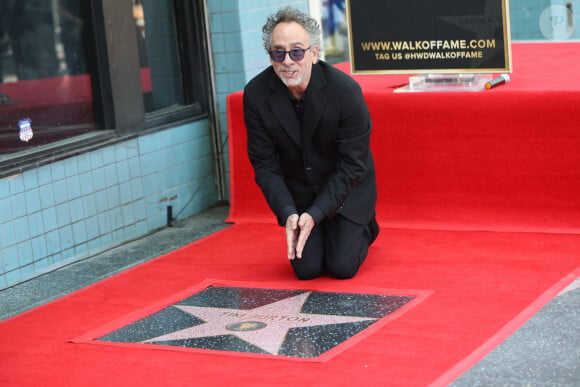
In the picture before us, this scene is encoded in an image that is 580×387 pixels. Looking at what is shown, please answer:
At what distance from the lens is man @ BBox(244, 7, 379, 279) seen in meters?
4.38

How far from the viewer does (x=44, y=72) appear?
5164mm

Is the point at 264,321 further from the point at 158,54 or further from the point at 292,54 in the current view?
the point at 158,54

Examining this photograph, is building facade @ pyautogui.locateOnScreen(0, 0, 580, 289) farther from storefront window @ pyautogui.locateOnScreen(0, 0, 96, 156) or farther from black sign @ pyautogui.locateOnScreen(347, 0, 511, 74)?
black sign @ pyautogui.locateOnScreen(347, 0, 511, 74)

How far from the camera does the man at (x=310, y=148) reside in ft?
14.4

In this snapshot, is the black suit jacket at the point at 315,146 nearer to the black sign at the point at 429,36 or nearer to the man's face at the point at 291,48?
the man's face at the point at 291,48

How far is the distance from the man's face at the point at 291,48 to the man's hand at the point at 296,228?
1.89ft

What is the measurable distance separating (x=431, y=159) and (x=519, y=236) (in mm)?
601

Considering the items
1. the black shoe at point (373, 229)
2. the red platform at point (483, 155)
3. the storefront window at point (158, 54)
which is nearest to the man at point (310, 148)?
the black shoe at point (373, 229)

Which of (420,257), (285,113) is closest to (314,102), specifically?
(285,113)

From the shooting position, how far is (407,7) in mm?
5449

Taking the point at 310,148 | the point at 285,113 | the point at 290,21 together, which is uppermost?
the point at 290,21

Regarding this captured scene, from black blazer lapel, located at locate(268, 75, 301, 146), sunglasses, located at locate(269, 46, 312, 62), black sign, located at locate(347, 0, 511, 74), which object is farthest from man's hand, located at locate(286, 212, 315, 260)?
black sign, located at locate(347, 0, 511, 74)

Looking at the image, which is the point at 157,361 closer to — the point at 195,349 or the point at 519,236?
the point at 195,349

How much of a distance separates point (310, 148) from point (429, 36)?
124 centimetres
